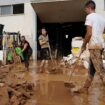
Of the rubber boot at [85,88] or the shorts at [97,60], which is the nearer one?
the shorts at [97,60]

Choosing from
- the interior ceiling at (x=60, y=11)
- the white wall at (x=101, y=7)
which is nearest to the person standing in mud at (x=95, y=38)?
the white wall at (x=101, y=7)

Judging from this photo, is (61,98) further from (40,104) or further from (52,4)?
(52,4)

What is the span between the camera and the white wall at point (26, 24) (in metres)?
31.0

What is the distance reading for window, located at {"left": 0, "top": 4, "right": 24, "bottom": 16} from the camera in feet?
106

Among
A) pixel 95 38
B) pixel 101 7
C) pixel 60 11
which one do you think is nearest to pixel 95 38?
pixel 95 38

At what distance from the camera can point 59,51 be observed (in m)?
32.9

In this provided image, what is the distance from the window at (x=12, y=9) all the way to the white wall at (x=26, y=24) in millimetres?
417

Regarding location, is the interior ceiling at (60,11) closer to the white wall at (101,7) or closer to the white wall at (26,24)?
the white wall at (26,24)

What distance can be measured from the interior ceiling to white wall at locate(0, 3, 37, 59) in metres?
0.75

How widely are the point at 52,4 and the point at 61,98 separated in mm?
21353

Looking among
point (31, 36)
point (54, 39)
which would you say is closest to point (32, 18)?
point (31, 36)

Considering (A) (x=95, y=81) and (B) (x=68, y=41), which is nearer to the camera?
(A) (x=95, y=81)

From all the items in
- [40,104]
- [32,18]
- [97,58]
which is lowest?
[40,104]

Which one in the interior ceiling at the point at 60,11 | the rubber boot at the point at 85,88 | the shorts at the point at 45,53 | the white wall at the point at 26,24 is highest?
the interior ceiling at the point at 60,11
